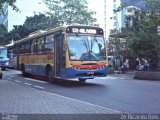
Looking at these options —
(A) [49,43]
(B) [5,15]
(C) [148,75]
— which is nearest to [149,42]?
(C) [148,75]

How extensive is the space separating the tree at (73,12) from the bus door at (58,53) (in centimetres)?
3207

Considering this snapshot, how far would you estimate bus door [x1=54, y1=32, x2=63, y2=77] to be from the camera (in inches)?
785

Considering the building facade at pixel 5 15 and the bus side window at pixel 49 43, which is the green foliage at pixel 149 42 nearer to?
the bus side window at pixel 49 43

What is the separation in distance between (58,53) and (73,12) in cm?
3350

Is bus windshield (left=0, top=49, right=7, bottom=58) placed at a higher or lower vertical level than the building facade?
lower

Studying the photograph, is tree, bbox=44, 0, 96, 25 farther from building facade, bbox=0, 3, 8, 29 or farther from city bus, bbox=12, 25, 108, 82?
city bus, bbox=12, 25, 108, 82

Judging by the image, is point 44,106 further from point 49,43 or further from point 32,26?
point 32,26

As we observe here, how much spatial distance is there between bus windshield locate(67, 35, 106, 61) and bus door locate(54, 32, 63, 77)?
0.83m

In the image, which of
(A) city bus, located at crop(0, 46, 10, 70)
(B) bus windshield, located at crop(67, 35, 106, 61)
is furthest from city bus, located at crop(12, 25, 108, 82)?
(A) city bus, located at crop(0, 46, 10, 70)

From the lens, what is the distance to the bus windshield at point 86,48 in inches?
756

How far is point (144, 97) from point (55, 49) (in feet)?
26.2

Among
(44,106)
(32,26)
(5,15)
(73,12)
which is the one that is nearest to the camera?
(44,106)

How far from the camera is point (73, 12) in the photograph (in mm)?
53125

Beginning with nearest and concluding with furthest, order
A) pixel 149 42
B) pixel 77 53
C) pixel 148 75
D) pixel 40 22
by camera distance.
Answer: pixel 77 53, pixel 148 75, pixel 149 42, pixel 40 22
